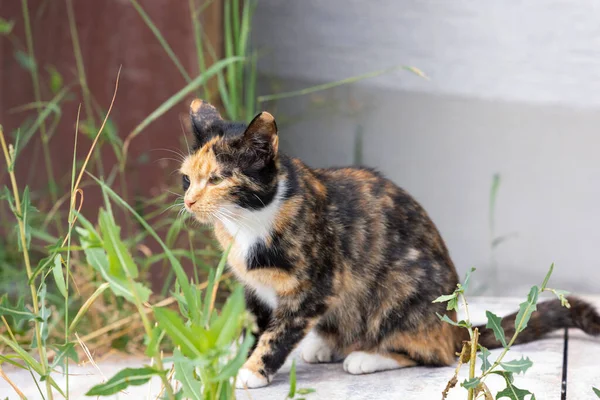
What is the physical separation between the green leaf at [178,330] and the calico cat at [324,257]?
0.76m

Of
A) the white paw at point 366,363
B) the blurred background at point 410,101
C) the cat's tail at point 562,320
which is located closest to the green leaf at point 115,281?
the white paw at point 366,363

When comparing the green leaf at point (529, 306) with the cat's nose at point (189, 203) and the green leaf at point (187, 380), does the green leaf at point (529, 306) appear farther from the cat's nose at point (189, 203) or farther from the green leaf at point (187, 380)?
the cat's nose at point (189, 203)

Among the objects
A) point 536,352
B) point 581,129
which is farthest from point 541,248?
point 536,352

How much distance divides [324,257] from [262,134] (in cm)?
40

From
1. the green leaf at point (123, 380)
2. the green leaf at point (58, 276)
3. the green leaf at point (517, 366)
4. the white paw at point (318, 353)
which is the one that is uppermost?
the green leaf at point (58, 276)

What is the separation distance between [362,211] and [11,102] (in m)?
2.65

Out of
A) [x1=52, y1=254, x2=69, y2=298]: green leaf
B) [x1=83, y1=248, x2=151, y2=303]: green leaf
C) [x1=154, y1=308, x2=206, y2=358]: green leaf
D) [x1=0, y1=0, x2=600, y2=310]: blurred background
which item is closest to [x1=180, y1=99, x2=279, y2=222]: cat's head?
[x1=52, y1=254, x2=69, y2=298]: green leaf

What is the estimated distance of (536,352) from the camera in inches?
98.8

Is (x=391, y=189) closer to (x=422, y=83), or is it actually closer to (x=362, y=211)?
(x=362, y=211)

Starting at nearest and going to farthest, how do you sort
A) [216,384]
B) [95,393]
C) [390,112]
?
[95,393] → [216,384] → [390,112]

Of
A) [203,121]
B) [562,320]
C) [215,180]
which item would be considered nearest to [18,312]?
[215,180]

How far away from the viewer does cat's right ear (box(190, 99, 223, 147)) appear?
223cm

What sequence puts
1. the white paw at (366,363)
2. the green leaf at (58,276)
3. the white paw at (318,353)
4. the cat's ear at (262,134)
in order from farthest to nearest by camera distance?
the white paw at (318,353) < the white paw at (366,363) < the cat's ear at (262,134) < the green leaf at (58,276)

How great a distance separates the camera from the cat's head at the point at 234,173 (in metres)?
2.10
